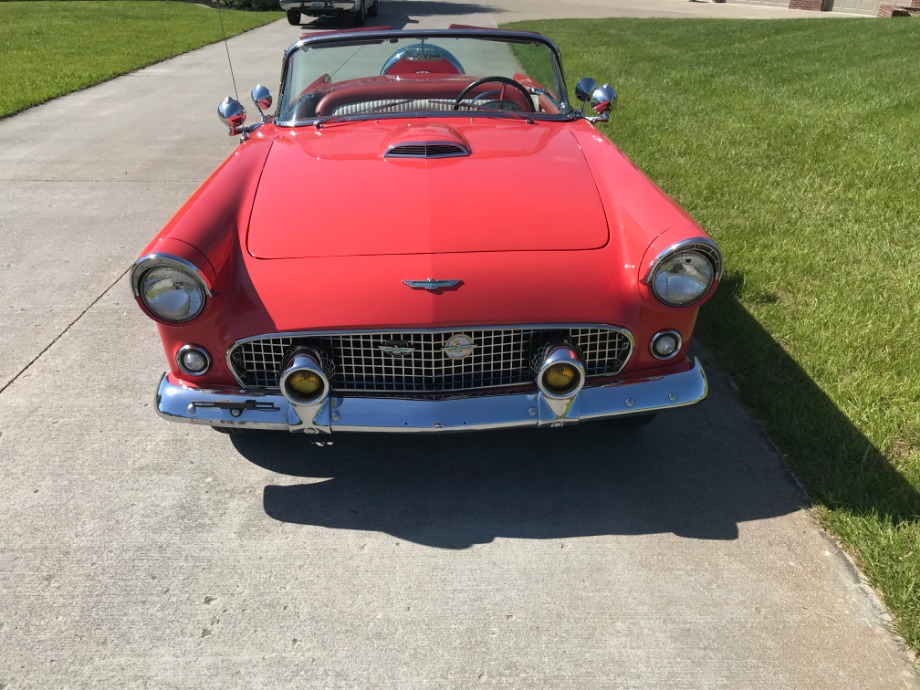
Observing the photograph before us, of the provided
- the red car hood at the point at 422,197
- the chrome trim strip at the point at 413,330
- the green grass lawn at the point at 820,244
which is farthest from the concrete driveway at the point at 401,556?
the red car hood at the point at 422,197

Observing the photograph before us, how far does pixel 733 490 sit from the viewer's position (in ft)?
9.39

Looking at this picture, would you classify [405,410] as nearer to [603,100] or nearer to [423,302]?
[423,302]

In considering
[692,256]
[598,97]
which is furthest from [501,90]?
[692,256]

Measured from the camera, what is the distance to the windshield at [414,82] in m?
3.83

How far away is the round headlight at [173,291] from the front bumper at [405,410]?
284 millimetres

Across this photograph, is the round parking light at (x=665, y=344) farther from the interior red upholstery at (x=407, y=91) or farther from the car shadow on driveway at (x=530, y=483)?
the interior red upholstery at (x=407, y=91)

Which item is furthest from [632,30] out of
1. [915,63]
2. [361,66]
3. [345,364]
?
[345,364]

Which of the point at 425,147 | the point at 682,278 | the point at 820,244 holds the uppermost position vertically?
the point at 425,147

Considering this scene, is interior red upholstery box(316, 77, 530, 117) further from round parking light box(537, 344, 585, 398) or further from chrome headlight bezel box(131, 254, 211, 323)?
round parking light box(537, 344, 585, 398)

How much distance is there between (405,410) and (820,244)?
3558mm

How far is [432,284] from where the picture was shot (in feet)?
8.02

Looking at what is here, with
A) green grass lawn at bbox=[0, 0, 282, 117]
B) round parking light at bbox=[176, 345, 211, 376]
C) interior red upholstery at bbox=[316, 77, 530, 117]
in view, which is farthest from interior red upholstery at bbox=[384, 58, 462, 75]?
green grass lawn at bbox=[0, 0, 282, 117]

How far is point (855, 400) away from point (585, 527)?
4.73 feet

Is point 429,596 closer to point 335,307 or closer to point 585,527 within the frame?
point 585,527
